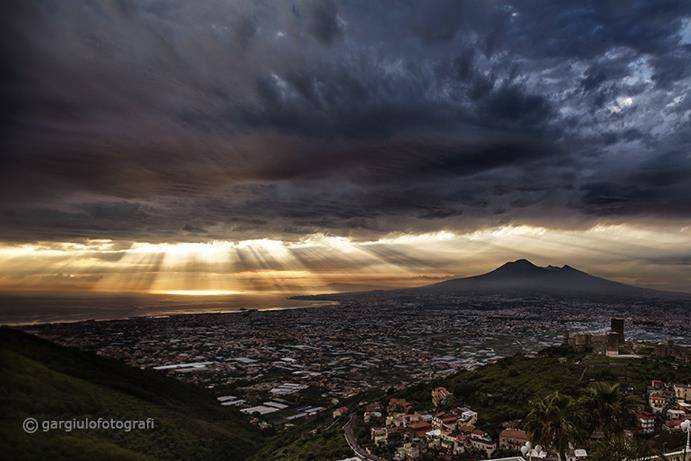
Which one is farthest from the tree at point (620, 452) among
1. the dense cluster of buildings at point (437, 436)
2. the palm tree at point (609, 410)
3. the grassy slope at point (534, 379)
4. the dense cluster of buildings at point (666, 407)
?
the grassy slope at point (534, 379)

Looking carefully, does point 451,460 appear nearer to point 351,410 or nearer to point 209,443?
point 351,410

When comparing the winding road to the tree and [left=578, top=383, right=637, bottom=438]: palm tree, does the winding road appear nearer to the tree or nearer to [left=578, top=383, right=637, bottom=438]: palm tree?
[left=578, top=383, right=637, bottom=438]: palm tree

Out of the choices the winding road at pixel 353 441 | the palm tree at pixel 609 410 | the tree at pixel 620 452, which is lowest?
the winding road at pixel 353 441

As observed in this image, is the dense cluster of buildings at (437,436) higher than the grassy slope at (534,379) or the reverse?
the reverse

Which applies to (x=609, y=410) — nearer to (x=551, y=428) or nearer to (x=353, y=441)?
(x=551, y=428)

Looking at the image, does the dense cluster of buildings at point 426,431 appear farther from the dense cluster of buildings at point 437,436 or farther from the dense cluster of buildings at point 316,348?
the dense cluster of buildings at point 316,348

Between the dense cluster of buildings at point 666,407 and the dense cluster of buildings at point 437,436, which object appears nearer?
the dense cluster of buildings at point 666,407

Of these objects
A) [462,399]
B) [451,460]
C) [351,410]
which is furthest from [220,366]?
[451,460]
